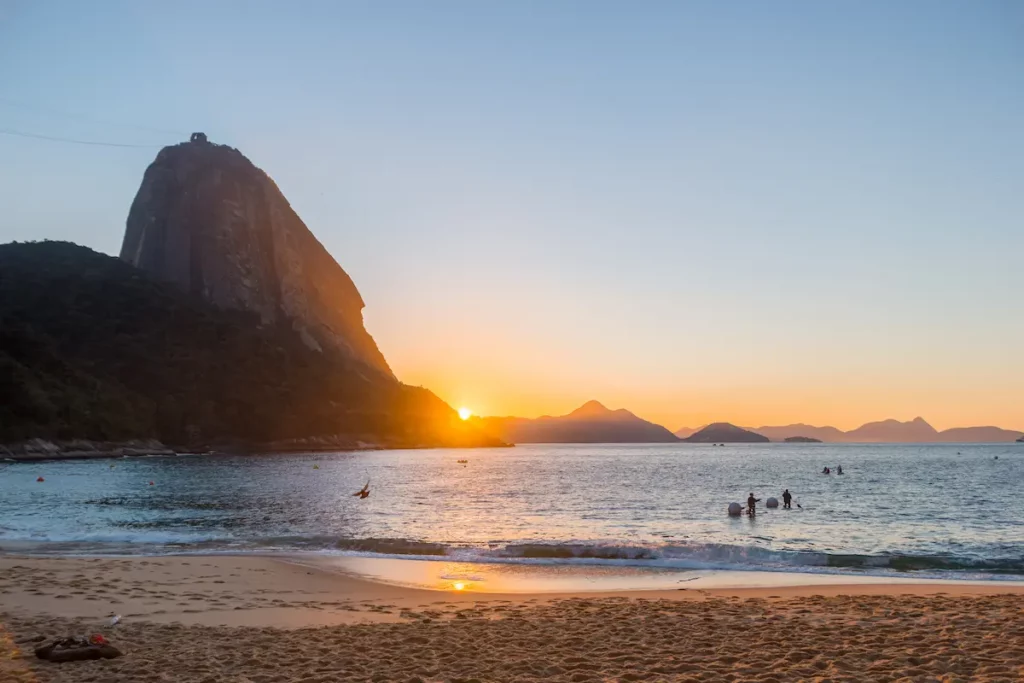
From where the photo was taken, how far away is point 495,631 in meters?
13.3

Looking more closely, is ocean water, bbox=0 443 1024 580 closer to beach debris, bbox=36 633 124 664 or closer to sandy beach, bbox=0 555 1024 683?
sandy beach, bbox=0 555 1024 683

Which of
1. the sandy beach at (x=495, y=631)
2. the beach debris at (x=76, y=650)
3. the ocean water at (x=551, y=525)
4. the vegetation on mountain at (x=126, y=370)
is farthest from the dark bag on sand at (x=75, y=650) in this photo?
the vegetation on mountain at (x=126, y=370)

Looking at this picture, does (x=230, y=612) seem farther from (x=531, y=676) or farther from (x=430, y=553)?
(x=430, y=553)

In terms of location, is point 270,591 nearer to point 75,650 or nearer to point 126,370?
point 75,650

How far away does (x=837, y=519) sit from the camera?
39.1 m

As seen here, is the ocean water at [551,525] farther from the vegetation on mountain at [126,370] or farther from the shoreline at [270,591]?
the vegetation on mountain at [126,370]

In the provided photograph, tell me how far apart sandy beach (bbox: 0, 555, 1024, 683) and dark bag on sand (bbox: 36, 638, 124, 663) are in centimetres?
24

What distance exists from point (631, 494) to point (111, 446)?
122 meters

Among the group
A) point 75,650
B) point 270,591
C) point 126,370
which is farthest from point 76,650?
point 126,370

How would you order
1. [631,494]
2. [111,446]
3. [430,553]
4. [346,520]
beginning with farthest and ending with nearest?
[111,446] < [631,494] < [346,520] < [430,553]

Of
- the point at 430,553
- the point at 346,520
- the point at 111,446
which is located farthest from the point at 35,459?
the point at 430,553

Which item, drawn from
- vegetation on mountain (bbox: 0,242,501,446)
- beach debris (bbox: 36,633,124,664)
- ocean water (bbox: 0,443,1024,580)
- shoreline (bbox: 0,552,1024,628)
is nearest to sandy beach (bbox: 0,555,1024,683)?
shoreline (bbox: 0,552,1024,628)

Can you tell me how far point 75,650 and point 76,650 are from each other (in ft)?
0.05

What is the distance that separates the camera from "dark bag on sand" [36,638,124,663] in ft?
35.1
